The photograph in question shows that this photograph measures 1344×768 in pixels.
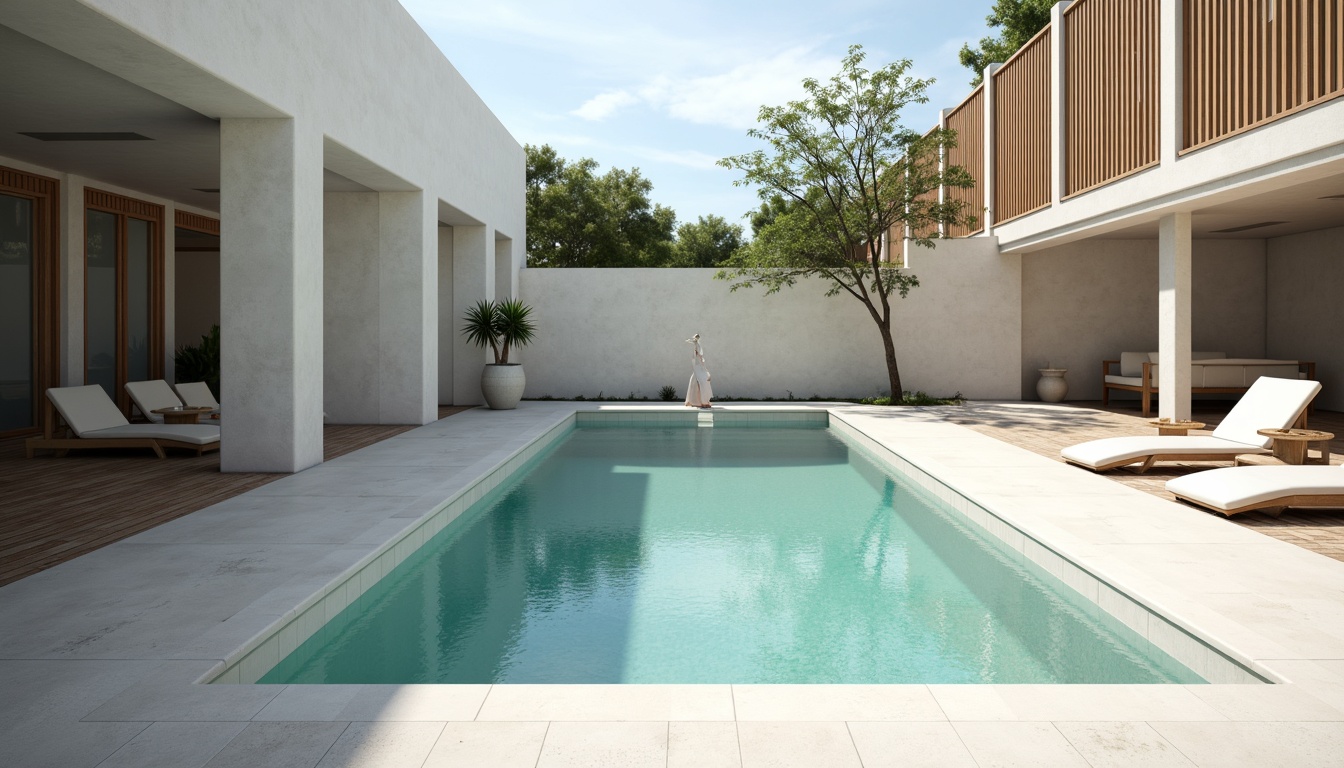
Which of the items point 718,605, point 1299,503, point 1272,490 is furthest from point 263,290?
point 1299,503

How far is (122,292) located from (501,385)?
16.3 ft

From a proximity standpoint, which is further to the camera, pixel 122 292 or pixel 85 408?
pixel 122 292

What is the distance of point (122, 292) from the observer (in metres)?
10.9

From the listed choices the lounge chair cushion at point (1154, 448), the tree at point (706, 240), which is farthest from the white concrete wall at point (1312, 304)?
the tree at point (706, 240)

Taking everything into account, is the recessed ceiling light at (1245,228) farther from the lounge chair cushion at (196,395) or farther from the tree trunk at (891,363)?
the lounge chair cushion at (196,395)

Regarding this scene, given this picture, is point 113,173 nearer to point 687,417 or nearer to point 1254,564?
point 687,417

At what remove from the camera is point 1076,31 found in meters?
12.5

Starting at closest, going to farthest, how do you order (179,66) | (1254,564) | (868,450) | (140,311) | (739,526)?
(1254,564) < (179,66) < (739,526) < (868,450) < (140,311)

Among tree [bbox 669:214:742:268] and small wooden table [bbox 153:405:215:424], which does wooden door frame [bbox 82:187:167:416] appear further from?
tree [bbox 669:214:742:268]

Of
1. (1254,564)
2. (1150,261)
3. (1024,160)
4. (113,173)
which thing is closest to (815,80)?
(1024,160)

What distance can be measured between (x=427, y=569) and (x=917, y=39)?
12572 millimetres

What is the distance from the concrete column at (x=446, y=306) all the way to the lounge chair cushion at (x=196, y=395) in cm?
399

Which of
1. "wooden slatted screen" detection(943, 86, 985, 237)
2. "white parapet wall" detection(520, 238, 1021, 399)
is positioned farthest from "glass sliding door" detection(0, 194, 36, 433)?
"wooden slatted screen" detection(943, 86, 985, 237)

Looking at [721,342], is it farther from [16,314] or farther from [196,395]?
[16,314]
